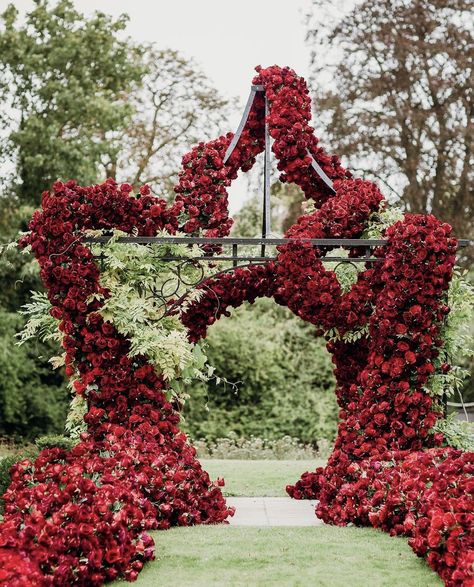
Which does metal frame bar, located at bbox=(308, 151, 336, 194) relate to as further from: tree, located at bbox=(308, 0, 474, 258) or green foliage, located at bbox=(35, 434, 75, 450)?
tree, located at bbox=(308, 0, 474, 258)

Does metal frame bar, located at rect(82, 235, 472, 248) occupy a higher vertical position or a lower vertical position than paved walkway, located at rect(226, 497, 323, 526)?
higher

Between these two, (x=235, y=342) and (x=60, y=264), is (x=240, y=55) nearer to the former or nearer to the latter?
(x=235, y=342)

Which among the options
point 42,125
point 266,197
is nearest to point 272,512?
point 266,197

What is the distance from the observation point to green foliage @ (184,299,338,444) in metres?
15.5

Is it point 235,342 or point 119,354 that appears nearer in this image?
point 119,354

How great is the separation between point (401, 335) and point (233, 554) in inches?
91.7

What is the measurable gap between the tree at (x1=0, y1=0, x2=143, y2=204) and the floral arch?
9425mm

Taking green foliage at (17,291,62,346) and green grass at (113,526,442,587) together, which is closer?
green grass at (113,526,442,587)

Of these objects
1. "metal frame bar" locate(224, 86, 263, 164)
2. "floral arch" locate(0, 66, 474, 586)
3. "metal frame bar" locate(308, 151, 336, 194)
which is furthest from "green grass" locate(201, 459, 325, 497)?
"metal frame bar" locate(224, 86, 263, 164)

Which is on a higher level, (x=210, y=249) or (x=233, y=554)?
(x=210, y=249)

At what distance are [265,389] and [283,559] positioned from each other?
1055cm

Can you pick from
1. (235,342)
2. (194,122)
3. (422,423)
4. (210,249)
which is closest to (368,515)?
(422,423)

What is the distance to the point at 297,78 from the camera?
776 centimetres

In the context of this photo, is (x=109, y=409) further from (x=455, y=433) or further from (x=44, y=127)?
(x=44, y=127)
